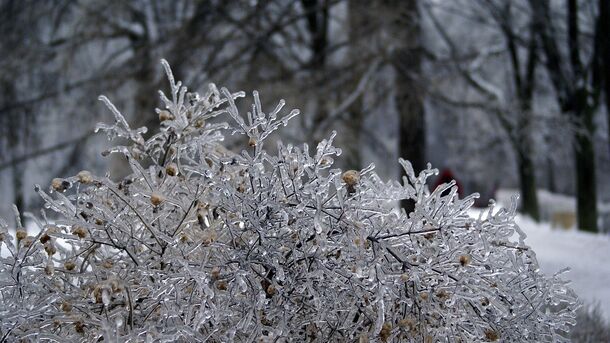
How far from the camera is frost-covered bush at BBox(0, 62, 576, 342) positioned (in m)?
2.31

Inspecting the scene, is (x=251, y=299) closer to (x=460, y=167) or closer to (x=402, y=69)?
(x=402, y=69)

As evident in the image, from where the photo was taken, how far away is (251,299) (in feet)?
7.66

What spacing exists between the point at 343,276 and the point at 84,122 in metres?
9.73

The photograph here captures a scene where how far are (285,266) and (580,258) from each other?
8.73m

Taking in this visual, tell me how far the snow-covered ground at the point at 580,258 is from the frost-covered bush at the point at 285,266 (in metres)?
3.73

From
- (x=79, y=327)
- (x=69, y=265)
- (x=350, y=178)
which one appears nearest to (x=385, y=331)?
(x=350, y=178)

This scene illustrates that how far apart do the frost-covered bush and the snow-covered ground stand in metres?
3.73

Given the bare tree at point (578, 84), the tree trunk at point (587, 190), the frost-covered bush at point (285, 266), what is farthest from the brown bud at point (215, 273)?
the tree trunk at point (587, 190)

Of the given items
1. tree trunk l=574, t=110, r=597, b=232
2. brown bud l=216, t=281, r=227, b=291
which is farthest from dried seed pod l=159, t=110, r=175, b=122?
tree trunk l=574, t=110, r=597, b=232

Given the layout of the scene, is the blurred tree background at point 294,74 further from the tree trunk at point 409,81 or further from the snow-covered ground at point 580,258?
the snow-covered ground at point 580,258

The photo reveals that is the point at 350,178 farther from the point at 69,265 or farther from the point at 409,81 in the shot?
the point at 409,81

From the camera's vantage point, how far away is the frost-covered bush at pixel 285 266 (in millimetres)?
2312

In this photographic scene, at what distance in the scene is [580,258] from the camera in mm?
10156

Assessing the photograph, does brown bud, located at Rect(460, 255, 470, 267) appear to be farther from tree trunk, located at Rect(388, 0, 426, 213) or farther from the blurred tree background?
tree trunk, located at Rect(388, 0, 426, 213)
